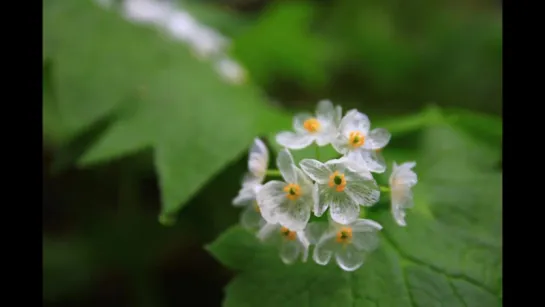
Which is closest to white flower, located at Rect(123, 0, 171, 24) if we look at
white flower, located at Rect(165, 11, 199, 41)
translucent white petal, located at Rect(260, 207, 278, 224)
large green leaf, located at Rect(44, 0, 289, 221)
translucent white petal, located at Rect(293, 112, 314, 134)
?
white flower, located at Rect(165, 11, 199, 41)

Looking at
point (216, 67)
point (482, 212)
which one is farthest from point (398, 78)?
point (482, 212)

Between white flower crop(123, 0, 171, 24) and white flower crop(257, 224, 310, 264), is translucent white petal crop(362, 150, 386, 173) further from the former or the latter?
white flower crop(123, 0, 171, 24)

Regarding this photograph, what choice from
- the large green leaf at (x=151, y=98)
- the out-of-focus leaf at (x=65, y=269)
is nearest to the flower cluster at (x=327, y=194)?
the large green leaf at (x=151, y=98)

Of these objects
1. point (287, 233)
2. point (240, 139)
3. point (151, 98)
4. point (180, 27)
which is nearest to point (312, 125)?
point (287, 233)

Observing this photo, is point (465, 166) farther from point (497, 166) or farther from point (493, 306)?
point (493, 306)

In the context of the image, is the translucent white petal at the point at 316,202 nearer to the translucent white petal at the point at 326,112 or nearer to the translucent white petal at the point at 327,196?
the translucent white petal at the point at 327,196
